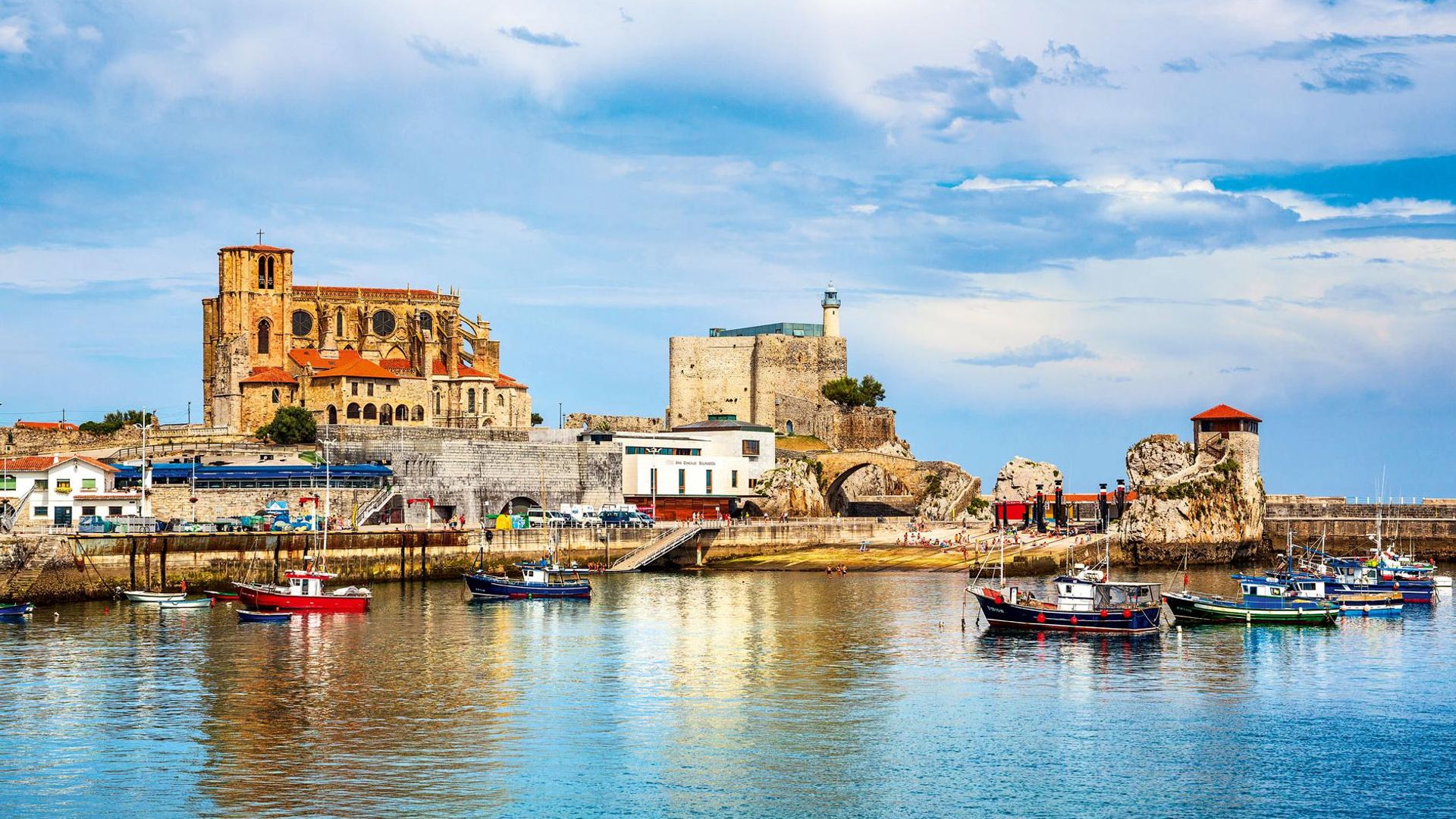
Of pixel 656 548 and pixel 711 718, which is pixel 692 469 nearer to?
pixel 656 548

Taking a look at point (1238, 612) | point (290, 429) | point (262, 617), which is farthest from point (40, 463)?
point (1238, 612)

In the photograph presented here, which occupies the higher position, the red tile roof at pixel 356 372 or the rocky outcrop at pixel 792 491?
the red tile roof at pixel 356 372

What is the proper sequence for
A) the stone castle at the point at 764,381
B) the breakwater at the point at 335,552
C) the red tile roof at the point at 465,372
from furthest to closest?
the stone castle at the point at 764,381 < the red tile roof at the point at 465,372 < the breakwater at the point at 335,552

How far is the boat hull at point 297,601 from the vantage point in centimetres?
6275

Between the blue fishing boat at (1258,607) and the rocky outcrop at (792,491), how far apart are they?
39.8 metres

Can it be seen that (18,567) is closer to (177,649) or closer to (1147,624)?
(177,649)

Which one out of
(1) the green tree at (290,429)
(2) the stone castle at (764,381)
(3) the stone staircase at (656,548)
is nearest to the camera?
(3) the stone staircase at (656,548)

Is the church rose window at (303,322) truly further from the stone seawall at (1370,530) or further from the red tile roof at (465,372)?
the stone seawall at (1370,530)

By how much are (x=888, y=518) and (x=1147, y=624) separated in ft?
129

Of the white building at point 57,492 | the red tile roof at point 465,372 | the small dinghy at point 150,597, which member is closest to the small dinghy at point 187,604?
the small dinghy at point 150,597

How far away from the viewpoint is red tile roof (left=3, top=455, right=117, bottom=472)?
76188 millimetres

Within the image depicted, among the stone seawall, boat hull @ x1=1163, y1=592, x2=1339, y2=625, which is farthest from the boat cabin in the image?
the stone seawall

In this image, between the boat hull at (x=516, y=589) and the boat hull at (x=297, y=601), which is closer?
the boat hull at (x=297, y=601)

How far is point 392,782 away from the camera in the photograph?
109 ft
